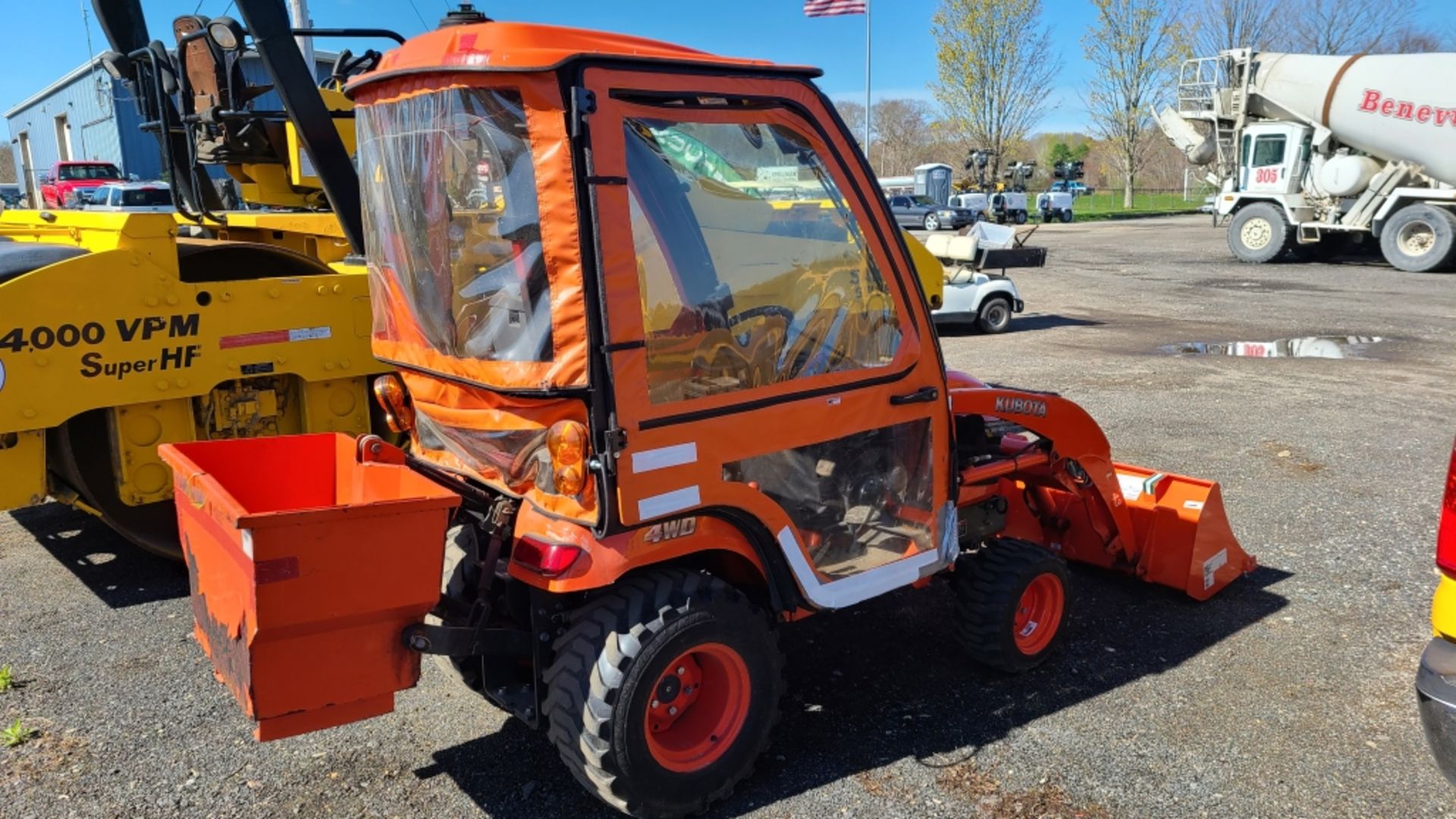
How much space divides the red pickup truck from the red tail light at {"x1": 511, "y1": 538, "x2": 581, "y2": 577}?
28536mm

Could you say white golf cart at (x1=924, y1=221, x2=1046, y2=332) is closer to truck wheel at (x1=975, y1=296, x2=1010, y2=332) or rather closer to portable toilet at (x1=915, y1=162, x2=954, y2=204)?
truck wheel at (x1=975, y1=296, x2=1010, y2=332)

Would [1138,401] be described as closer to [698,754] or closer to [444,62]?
[698,754]

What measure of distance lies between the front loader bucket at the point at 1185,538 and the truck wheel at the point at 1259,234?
1954 cm

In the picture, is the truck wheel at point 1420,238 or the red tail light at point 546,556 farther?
the truck wheel at point 1420,238

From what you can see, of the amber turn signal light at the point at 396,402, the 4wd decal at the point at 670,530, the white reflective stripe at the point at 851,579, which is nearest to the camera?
the 4wd decal at the point at 670,530

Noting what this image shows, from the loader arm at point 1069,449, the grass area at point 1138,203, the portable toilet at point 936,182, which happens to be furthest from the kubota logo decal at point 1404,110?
the grass area at point 1138,203

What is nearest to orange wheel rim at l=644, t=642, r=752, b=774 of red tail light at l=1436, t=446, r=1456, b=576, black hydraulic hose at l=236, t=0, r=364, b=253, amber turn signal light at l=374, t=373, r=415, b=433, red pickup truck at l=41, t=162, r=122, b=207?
amber turn signal light at l=374, t=373, r=415, b=433

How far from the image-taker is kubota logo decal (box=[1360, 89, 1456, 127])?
61.1 feet

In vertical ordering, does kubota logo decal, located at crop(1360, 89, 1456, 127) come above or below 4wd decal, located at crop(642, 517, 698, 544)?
above

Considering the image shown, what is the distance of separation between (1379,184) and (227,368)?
2151cm

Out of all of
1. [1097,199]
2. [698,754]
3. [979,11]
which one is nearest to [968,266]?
[698,754]

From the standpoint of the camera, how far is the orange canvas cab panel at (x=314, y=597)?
2580 mm

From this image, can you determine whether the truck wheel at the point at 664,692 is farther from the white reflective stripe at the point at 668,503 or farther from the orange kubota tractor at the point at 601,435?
the white reflective stripe at the point at 668,503

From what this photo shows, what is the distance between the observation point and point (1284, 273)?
20.0 meters
